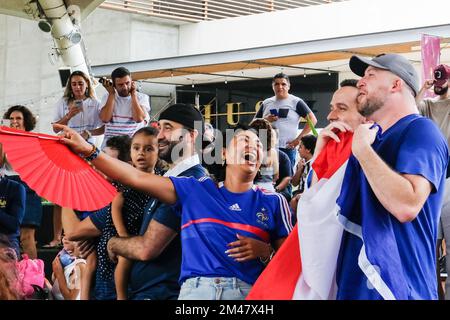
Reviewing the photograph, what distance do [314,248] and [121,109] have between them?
5.60 m

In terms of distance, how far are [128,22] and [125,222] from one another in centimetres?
1642

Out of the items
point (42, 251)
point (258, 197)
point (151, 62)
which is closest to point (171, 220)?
point (258, 197)

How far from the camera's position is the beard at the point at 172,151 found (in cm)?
473

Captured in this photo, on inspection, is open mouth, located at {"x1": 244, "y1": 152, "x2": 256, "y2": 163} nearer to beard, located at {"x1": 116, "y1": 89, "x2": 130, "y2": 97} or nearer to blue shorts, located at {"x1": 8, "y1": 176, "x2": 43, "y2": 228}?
blue shorts, located at {"x1": 8, "y1": 176, "x2": 43, "y2": 228}

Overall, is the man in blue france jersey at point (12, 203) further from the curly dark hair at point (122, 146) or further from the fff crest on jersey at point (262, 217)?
the fff crest on jersey at point (262, 217)

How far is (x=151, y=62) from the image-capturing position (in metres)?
16.7

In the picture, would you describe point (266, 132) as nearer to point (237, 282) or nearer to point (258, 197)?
point (258, 197)

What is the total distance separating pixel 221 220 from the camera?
4.04m

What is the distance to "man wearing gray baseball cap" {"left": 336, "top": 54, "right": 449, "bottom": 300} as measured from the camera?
291 cm

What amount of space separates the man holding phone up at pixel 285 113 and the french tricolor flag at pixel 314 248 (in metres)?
5.74

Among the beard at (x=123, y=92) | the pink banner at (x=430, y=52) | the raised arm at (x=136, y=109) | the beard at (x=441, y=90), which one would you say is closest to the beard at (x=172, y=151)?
the beard at (x=441, y=90)

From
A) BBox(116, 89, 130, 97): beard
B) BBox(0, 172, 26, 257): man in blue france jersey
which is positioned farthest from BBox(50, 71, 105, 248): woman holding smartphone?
BBox(0, 172, 26, 257): man in blue france jersey

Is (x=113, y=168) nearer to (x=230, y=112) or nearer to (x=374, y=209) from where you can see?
(x=374, y=209)
